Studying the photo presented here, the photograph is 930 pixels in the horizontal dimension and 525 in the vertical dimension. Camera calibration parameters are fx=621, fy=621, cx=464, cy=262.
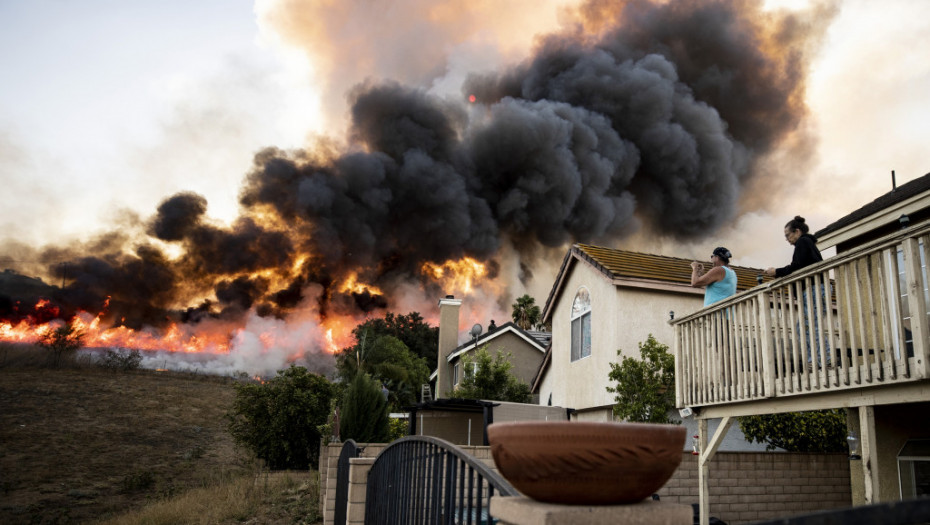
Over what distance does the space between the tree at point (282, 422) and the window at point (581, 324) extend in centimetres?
987

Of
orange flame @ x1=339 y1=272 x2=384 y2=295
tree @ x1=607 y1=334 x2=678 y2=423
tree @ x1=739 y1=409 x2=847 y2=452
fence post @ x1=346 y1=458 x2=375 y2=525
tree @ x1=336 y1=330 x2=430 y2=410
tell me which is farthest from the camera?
orange flame @ x1=339 y1=272 x2=384 y2=295

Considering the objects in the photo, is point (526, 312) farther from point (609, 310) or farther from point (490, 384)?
point (609, 310)

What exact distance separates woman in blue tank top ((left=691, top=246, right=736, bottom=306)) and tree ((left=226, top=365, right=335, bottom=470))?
53.3 feet

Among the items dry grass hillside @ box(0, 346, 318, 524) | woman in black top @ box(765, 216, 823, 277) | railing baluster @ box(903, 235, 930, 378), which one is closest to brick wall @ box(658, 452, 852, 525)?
woman in black top @ box(765, 216, 823, 277)

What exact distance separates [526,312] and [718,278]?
4276cm

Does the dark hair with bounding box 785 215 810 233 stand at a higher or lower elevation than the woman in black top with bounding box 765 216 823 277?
higher

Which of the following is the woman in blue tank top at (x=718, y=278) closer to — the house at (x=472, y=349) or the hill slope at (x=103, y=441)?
the house at (x=472, y=349)

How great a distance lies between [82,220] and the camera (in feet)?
182

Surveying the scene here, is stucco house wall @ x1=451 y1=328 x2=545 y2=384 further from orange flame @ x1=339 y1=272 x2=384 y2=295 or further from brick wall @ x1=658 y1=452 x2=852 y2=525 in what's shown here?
orange flame @ x1=339 y1=272 x2=384 y2=295

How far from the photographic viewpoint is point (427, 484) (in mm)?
3416

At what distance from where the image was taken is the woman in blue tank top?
8055 millimetres

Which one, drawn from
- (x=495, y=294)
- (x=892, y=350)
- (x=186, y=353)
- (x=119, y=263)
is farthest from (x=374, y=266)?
(x=892, y=350)

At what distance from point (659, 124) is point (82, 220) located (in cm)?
5141

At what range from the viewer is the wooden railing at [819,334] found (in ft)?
17.2
